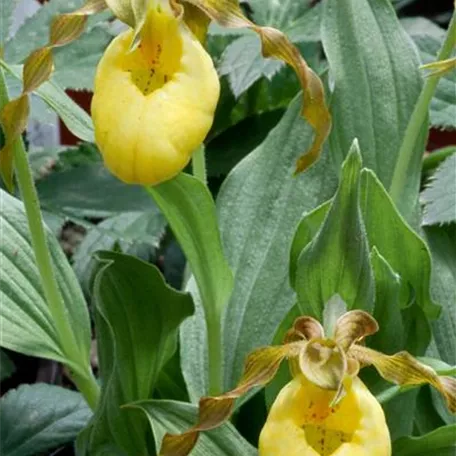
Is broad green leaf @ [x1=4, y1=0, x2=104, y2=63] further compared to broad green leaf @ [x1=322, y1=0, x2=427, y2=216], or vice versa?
broad green leaf @ [x1=4, y1=0, x2=104, y2=63]

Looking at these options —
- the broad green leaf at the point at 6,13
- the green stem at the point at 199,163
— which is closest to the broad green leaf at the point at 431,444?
the green stem at the point at 199,163

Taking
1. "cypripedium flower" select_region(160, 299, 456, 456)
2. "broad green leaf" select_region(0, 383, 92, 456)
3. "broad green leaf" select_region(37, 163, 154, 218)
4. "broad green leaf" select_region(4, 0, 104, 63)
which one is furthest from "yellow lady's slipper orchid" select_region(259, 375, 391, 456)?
"broad green leaf" select_region(4, 0, 104, 63)

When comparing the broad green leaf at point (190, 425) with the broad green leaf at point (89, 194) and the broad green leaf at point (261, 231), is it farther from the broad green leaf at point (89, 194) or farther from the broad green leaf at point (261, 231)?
the broad green leaf at point (89, 194)

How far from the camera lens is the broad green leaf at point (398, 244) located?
0.89 m

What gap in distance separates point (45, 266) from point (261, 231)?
0.23m

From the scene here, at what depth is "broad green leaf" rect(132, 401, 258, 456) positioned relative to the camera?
0.86 metres

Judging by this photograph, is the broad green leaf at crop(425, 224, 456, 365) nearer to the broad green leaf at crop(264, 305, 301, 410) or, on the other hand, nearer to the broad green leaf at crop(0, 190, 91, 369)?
the broad green leaf at crop(264, 305, 301, 410)

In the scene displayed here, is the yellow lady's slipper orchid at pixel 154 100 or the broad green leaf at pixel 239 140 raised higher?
the yellow lady's slipper orchid at pixel 154 100

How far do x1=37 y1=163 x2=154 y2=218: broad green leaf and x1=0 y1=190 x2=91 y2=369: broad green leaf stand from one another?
0.21 m

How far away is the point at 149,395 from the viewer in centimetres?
97

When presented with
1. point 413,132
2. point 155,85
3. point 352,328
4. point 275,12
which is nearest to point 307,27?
point 275,12

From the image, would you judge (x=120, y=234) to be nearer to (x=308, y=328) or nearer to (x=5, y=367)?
(x=5, y=367)

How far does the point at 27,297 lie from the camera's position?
1004 millimetres

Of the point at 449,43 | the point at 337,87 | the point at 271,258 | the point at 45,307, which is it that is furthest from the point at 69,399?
the point at 449,43
